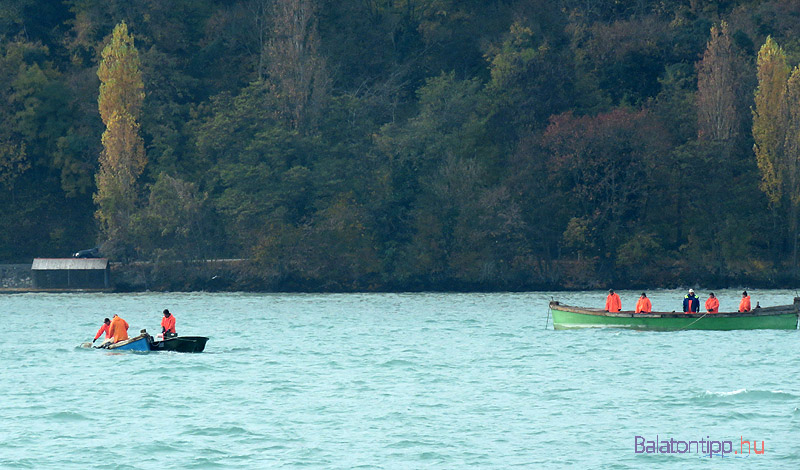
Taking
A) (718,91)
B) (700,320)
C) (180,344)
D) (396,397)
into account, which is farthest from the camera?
(718,91)

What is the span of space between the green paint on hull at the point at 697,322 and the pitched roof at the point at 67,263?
46.4 meters

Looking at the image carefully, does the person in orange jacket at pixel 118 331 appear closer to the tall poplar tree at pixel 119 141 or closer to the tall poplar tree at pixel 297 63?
the tall poplar tree at pixel 119 141

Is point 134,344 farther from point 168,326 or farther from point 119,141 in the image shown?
point 119,141

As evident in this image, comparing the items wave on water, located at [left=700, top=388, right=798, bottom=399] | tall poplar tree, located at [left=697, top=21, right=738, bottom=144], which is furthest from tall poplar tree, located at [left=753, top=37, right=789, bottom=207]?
wave on water, located at [left=700, top=388, right=798, bottom=399]

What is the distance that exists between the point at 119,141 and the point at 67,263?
953cm

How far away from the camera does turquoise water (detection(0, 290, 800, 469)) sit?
2875 centimetres

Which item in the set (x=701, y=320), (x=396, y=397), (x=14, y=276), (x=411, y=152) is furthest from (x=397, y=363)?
(x=14, y=276)

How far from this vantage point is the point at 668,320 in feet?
169

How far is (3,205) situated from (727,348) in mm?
63484

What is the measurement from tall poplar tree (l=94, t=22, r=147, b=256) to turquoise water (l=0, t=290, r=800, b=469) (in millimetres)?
28550

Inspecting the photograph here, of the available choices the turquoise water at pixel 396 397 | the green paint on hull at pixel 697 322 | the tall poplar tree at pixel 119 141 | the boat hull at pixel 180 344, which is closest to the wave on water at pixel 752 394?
the turquoise water at pixel 396 397

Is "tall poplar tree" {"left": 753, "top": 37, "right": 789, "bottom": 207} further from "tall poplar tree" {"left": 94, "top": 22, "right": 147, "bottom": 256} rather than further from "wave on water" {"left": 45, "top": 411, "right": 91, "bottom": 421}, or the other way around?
"wave on water" {"left": 45, "top": 411, "right": 91, "bottom": 421}

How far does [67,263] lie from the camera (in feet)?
290

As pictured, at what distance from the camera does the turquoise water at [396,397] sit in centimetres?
2875
